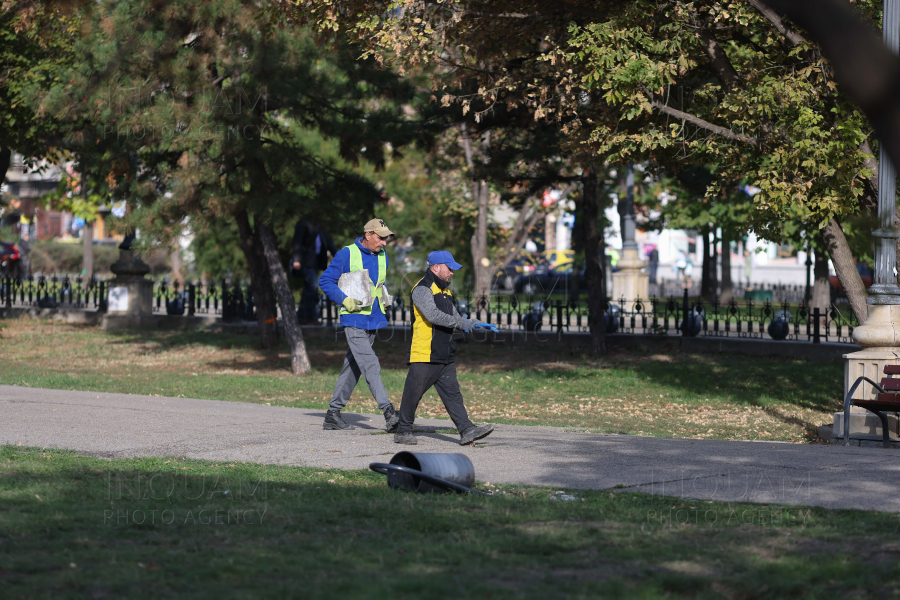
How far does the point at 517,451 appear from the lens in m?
7.88

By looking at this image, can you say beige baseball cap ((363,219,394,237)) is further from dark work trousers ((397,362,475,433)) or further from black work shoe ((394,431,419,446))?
black work shoe ((394,431,419,446))

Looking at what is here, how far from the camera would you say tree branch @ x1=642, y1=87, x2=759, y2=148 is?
1100 cm

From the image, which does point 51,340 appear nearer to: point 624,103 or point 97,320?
point 97,320

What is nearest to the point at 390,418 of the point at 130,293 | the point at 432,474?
the point at 432,474

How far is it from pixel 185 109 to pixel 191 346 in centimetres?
667

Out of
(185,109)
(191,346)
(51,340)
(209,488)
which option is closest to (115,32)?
(185,109)

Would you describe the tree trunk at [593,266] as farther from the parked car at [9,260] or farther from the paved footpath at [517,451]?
the parked car at [9,260]

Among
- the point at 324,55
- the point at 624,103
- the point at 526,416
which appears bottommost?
the point at 526,416

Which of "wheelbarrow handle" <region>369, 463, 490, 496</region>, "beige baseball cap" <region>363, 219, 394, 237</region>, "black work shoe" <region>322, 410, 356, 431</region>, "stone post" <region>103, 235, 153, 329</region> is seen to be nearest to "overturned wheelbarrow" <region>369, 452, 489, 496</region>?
"wheelbarrow handle" <region>369, 463, 490, 496</region>

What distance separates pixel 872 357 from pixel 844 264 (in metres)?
1.79

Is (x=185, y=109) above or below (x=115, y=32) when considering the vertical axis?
below

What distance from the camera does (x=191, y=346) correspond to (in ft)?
64.3

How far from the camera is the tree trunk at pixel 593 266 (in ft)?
58.1

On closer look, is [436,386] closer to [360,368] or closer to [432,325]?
[432,325]
